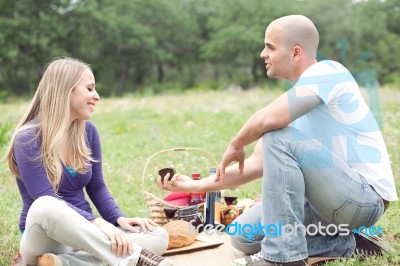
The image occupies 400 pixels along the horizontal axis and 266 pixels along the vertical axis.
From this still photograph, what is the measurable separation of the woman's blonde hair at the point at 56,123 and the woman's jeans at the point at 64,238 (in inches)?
11.2

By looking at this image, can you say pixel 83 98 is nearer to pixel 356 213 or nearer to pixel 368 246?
pixel 356 213

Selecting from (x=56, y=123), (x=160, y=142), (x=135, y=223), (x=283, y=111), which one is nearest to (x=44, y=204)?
(x=56, y=123)

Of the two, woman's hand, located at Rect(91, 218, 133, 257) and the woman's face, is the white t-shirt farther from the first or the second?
the woman's face

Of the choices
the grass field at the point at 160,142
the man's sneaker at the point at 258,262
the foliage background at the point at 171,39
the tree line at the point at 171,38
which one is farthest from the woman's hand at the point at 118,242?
the tree line at the point at 171,38

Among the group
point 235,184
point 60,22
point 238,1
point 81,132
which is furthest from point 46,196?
point 238,1

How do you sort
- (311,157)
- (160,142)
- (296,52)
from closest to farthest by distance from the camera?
(311,157), (296,52), (160,142)

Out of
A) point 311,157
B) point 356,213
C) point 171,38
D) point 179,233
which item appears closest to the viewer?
point 311,157

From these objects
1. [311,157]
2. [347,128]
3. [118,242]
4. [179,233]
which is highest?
[347,128]

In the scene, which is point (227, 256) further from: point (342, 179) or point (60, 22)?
point (60, 22)

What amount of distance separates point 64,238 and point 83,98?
81 centimetres

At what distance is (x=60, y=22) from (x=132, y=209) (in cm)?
2974

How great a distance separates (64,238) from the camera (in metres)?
2.89

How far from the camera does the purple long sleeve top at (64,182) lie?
3006mm

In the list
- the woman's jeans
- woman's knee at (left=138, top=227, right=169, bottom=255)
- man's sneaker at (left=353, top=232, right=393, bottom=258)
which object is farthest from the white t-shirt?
the woman's jeans
